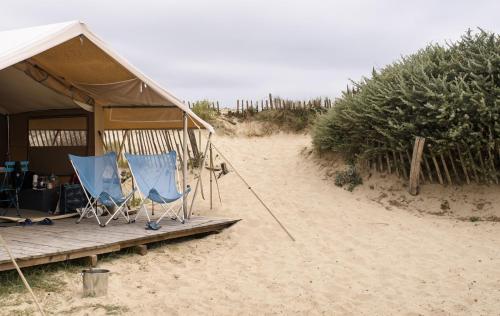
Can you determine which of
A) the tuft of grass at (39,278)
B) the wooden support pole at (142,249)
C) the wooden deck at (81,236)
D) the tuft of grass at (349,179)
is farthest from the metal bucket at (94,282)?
the tuft of grass at (349,179)

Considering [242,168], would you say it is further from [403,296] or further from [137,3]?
[403,296]

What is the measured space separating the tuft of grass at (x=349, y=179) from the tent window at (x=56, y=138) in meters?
4.63

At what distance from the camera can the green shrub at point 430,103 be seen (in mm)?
8273

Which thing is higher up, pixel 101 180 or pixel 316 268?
pixel 101 180

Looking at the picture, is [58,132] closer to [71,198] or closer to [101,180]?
[71,198]

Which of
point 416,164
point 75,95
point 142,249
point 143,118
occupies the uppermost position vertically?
point 75,95

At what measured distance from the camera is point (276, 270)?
17.5 feet

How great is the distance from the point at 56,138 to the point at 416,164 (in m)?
5.55

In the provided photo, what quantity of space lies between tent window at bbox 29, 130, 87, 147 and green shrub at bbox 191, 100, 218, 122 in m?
7.29

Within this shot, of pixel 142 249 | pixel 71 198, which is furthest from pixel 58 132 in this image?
pixel 142 249

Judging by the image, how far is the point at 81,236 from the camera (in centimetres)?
555

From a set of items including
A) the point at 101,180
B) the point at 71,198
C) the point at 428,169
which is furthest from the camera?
the point at 428,169

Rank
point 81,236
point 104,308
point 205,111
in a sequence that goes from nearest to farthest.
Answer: point 104,308
point 81,236
point 205,111

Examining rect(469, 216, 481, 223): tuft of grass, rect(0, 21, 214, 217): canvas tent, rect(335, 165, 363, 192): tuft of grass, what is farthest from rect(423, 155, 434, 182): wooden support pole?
rect(0, 21, 214, 217): canvas tent
